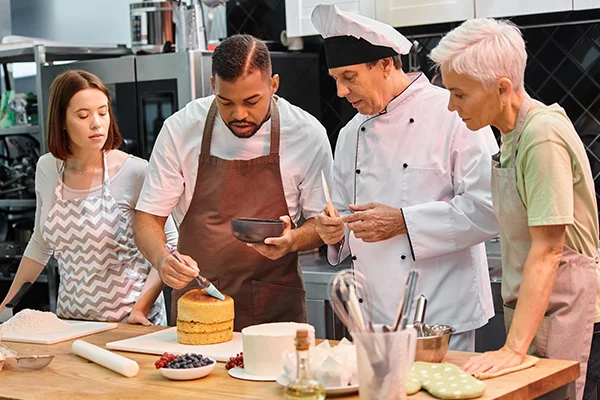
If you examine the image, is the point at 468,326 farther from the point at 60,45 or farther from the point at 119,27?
the point at 119,27

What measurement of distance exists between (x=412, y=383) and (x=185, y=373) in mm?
481

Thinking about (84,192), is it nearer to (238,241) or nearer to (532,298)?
(238,241)

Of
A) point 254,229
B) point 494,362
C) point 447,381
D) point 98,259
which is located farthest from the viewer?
point 98,259

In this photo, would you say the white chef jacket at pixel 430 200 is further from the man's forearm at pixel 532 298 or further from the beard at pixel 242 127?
the man's forearm at pixel 532 298

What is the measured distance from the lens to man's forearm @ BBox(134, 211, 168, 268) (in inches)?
102

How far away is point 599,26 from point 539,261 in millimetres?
1769

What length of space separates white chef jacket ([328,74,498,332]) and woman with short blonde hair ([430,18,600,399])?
29 centimetres

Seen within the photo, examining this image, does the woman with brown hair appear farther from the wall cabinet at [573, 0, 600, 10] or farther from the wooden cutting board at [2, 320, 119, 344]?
the wall cabinet at [573, 0, 600, 10]

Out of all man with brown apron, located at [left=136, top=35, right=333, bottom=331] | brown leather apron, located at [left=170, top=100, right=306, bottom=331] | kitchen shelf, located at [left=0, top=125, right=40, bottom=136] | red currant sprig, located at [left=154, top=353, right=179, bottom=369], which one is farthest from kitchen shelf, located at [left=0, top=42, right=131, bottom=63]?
red currant sprig, located at [left=154, top=353, right=179, bottom=369]

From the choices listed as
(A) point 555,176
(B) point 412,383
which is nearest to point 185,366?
(B) point 412,383

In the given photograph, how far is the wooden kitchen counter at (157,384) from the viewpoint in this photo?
178cm

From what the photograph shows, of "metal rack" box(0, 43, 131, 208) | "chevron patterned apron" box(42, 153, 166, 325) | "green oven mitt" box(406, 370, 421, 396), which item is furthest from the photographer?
"metal rack" box(0, 43, 131, 208)

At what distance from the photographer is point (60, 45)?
13.3 ft

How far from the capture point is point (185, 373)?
1926mm
